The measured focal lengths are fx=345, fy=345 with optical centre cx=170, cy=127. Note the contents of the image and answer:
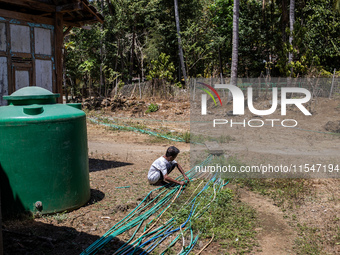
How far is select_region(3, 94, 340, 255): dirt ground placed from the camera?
467 centimetres

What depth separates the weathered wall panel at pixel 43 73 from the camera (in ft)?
27.9

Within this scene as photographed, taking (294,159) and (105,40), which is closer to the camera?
(294,159)

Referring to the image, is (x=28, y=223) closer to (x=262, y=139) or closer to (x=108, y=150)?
(x=108, y=150)

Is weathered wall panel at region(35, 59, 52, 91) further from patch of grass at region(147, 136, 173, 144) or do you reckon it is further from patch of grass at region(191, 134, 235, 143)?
patch of grass at region(191, 134, 235, 143)

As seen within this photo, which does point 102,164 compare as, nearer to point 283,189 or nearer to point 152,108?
point 283,189

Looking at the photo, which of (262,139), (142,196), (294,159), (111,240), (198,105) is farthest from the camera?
(198,105)

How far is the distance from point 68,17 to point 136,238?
23.4 ft

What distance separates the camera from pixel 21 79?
8.24 meters

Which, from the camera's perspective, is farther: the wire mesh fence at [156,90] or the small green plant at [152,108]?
the wire mesh fence at [156,90]

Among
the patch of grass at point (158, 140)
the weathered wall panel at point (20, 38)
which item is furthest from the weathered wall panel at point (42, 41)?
the patch of grass at point (158, 140)

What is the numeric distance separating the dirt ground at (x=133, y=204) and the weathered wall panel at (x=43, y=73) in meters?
2.39

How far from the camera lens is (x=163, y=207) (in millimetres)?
6074

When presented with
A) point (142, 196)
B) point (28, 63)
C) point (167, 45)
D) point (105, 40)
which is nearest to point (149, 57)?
point (167, 45)

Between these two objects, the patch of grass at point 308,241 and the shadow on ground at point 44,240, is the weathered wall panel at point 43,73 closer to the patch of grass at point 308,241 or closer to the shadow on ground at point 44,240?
the shadow on ground at point 44,240
